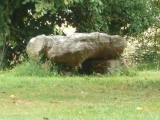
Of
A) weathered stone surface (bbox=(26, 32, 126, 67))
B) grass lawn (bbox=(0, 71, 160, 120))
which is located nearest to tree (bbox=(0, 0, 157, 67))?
weathered stone surface (bbox=(26, 32, 126, 67))

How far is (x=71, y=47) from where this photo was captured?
47.8 feet

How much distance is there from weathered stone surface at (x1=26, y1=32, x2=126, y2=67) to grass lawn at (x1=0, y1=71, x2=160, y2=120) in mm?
1258

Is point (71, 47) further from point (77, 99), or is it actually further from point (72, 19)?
point (77, 99)

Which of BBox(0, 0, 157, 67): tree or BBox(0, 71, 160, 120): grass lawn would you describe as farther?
BBox(0, 0, 157, 67): tree

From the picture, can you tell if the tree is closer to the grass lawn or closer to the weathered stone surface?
the weathered stone surface

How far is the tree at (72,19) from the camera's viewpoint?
17484mm

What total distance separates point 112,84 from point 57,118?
5235mm

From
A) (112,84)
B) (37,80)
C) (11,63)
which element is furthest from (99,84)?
(11,63)

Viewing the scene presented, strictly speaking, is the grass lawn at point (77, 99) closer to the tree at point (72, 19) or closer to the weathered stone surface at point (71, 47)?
the weathered stone surface at point (71, 47)

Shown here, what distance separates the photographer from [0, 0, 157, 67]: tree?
57.4 feet

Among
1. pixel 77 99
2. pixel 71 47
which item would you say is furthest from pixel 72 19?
pixel 77 99

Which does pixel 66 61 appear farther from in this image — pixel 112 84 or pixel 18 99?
pixel 18 99

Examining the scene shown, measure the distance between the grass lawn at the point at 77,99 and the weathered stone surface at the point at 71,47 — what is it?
1.26 m

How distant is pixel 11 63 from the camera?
18422 mm
